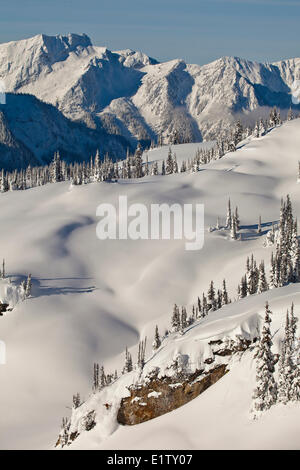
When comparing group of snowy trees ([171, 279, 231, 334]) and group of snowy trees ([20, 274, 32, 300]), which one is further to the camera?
group of snowy trees ([20, 274, 32, 300])

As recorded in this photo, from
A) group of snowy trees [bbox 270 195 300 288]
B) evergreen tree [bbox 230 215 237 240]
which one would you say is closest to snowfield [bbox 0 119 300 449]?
evergreen tree [bbox 230 215 237 240]

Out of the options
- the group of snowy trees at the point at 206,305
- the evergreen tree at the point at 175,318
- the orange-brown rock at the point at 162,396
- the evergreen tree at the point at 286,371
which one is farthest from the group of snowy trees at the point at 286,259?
the evergreen tree at the point at 286,371

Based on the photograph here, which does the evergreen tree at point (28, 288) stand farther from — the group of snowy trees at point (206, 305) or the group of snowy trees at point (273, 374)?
the group of snowy trees at point (273, 374)

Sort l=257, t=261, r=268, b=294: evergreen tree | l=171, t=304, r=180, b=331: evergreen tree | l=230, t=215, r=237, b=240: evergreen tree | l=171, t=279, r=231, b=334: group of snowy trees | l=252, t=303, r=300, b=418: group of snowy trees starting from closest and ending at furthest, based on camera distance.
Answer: l=252, t=303, r=300, b=418: group of snowy trees
l=257, t=261, r=268, b=294: evergreen tree
l=171, t=304, r=180, b=331: evergreen tree
l=171, t=279, r=231, b=334: group of snowy trees
l=230, t=215, r=237, b=240: evergreen tree

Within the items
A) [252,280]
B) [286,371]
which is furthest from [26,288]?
[286,371]

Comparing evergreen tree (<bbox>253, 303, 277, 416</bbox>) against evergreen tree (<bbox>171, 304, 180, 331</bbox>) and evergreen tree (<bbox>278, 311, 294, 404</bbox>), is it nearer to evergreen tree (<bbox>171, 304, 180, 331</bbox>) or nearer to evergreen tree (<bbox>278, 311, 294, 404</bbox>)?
evergreen tree (<bbox>278, 311, 294, 404</bbox>)

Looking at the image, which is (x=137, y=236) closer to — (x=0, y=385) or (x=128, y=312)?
(x=128, y=312)
